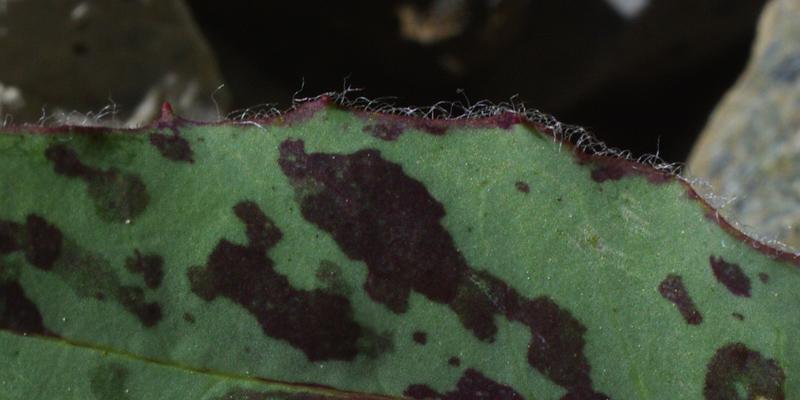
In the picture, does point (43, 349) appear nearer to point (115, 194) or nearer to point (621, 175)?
point (115, 194)

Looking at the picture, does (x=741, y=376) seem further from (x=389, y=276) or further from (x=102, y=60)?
(x=102, y=60)

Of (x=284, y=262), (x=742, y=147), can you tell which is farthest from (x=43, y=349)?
(x=742, y=147)

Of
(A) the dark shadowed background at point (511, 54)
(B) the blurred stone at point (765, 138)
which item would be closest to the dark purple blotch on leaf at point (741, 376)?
(B) the blurred stone at point (765, 138)

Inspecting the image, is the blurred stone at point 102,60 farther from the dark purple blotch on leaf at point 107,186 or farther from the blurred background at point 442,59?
the dark purple blotch on leaf at point 107,186

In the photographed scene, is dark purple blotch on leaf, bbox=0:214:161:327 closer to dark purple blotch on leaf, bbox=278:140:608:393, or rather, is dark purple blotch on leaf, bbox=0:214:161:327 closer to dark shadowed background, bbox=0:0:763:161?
dark purple blotch on leaf, bbox=278:140:608:393

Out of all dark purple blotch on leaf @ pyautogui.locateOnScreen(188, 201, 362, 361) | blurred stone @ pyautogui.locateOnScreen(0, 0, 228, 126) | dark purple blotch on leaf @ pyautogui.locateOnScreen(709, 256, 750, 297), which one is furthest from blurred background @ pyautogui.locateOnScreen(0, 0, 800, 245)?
dark purple blotch on leaf @ pyautogui.locateOnScreen(188, 201, 362, 361)

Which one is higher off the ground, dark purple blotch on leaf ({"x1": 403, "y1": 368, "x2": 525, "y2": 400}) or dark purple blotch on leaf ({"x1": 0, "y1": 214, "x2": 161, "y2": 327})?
dark purple blotch on leaf ({"x1": 403, "y1": 368, "x2": 525, "y2": 400})
